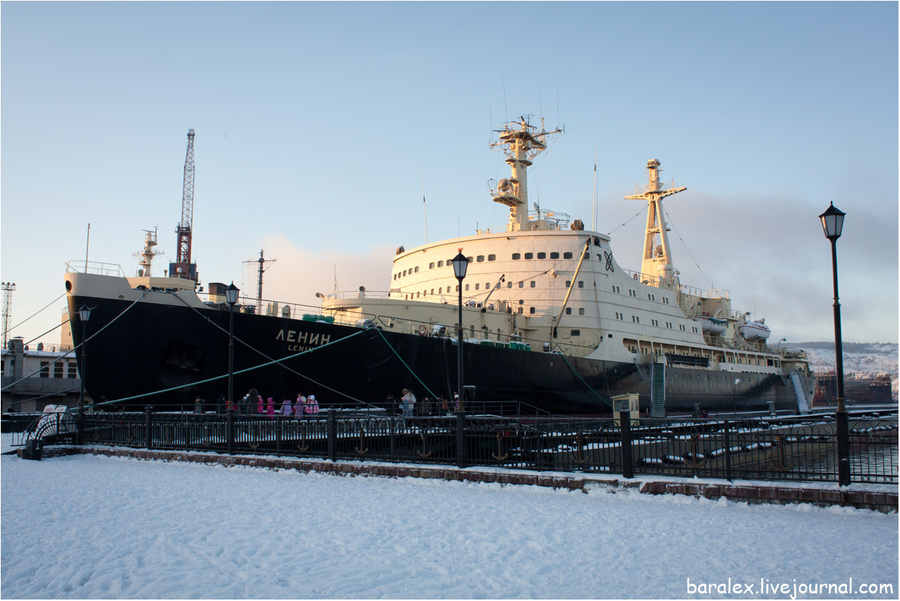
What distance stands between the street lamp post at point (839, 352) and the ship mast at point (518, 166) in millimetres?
24244

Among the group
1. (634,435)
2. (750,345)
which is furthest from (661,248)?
(634,435)

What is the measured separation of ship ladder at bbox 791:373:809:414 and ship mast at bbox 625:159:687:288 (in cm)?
1420

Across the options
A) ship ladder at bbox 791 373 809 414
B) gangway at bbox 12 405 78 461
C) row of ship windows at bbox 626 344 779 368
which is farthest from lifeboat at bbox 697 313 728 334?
gangway at bbox 12 405 78 461

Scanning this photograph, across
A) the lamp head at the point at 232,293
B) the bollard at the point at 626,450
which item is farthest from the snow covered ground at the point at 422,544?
the lamp head at the point at 232,293

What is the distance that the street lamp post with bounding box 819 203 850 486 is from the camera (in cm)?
885

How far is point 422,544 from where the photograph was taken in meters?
6.86

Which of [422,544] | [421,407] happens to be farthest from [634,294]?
[422,544]

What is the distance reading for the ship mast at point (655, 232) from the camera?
4116 centimetres

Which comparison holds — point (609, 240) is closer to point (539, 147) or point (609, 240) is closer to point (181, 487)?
point (539, 147)

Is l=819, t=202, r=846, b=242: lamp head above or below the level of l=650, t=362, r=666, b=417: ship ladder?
above

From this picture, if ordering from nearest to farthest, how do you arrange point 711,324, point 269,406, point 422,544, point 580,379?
point 422,544 < point 269,406 < point 580,379 < point 711,324

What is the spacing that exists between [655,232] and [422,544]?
129 ft

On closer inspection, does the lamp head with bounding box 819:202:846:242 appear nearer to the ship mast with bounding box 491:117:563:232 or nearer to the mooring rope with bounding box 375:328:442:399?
the mooring rope with bounding box 375:328:442:399

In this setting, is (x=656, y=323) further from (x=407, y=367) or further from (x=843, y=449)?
(x=843, y=449)
